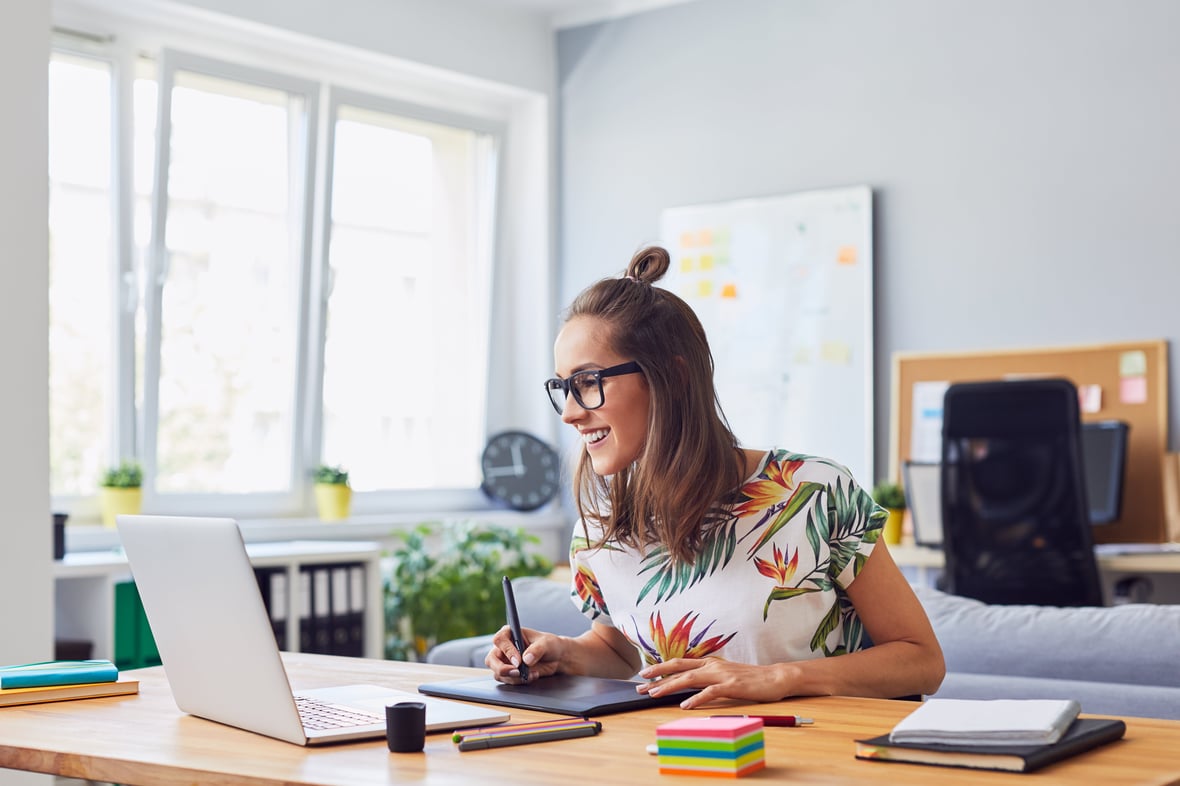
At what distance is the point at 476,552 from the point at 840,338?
1.55 meters

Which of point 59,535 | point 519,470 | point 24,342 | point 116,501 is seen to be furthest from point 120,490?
point 519,470

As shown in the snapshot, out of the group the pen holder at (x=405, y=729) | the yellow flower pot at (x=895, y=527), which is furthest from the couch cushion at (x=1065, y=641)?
the yellow flower pot at (x=895, y=527)

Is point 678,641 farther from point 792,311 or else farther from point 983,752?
point 792,311

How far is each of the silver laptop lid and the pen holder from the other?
94 millimetres

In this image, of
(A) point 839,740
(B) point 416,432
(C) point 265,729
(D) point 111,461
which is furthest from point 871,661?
(B) point 416,432

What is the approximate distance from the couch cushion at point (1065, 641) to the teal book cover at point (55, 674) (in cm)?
125

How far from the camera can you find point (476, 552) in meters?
4.77

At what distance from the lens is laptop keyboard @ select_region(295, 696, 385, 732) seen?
1.40 m

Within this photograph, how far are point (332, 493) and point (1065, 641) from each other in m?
3.38

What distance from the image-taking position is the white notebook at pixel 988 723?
3.80 feet

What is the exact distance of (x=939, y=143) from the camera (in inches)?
193

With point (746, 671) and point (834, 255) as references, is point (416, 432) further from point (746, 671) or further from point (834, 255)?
point (746, 671)

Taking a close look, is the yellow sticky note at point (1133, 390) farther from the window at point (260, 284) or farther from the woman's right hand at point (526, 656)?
the woman's right hand at point (526, 656)

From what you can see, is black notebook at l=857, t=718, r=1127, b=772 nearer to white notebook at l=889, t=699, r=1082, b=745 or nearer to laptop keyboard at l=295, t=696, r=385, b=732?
white notebook at l=889, t=699, r=1082, b=745
